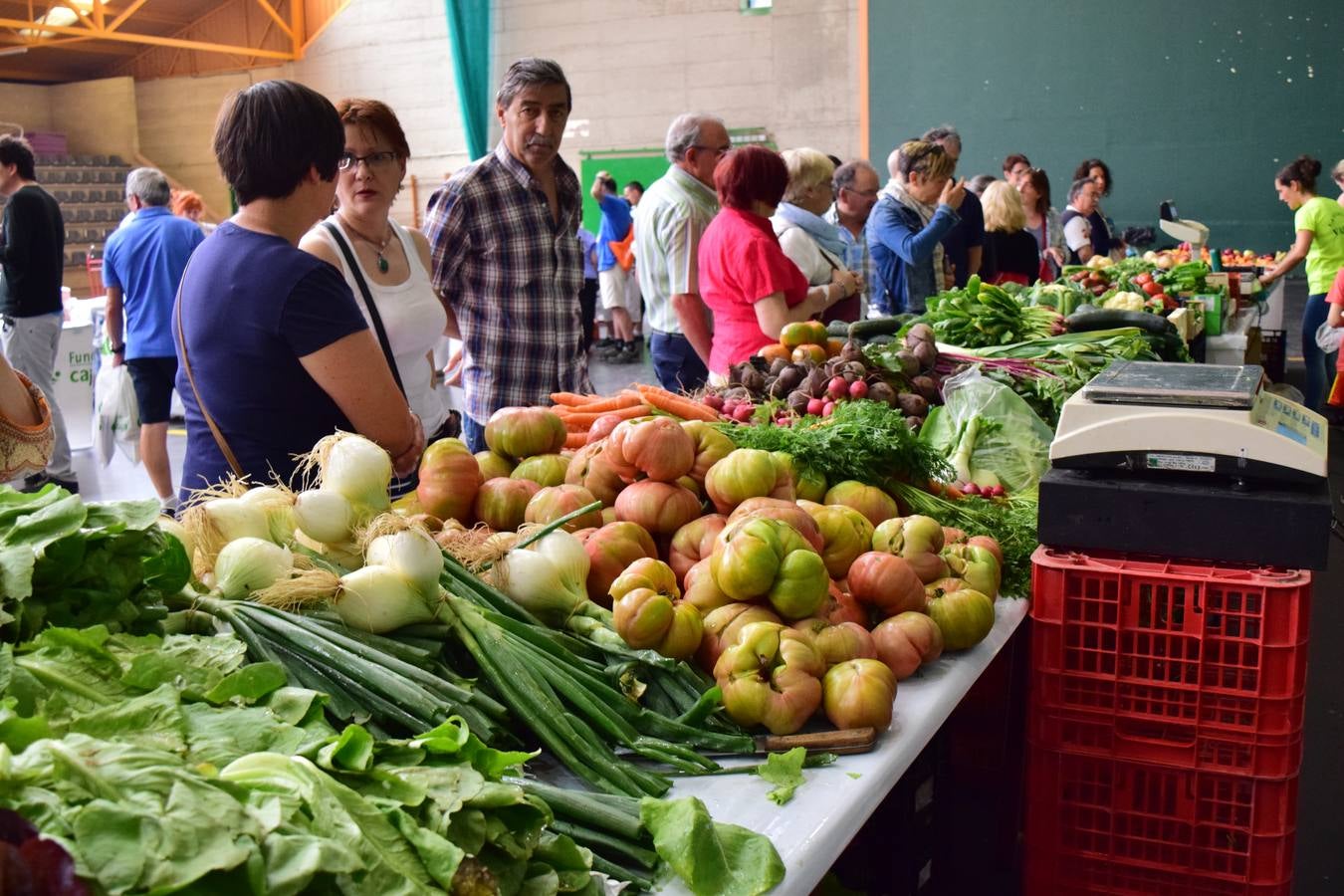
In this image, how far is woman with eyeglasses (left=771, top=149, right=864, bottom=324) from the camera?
4.84 m

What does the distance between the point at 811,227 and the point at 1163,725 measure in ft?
10.8

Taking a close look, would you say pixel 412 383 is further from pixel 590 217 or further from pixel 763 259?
pixel 590 217

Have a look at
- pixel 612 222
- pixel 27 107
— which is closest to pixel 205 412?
pixel 612 222

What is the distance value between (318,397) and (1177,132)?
1168 cm

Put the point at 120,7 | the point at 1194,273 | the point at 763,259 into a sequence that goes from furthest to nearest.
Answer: the point at 120,7 < the point at 1194,273 < the point at 763,259

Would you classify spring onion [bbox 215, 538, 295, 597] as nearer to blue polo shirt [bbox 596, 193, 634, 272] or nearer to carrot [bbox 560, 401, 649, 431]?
carrot [bbox 560, 401, 649, 431]

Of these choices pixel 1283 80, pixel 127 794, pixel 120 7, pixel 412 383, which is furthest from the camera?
pixel 120 7

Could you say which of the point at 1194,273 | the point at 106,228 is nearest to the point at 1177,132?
the point at 1194,273

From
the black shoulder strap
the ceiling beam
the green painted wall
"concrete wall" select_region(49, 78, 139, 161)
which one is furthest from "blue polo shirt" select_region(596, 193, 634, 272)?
"concrete wall" select_region(49, 78, 139, 161)

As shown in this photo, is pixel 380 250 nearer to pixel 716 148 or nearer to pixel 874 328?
pixel 874 328

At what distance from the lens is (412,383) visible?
2.87m

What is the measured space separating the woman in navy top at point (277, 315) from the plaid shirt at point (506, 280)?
1.34 m

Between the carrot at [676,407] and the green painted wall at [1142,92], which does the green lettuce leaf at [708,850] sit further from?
the green painted wall at [1142,92]

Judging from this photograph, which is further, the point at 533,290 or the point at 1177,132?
the point at 1177,132
